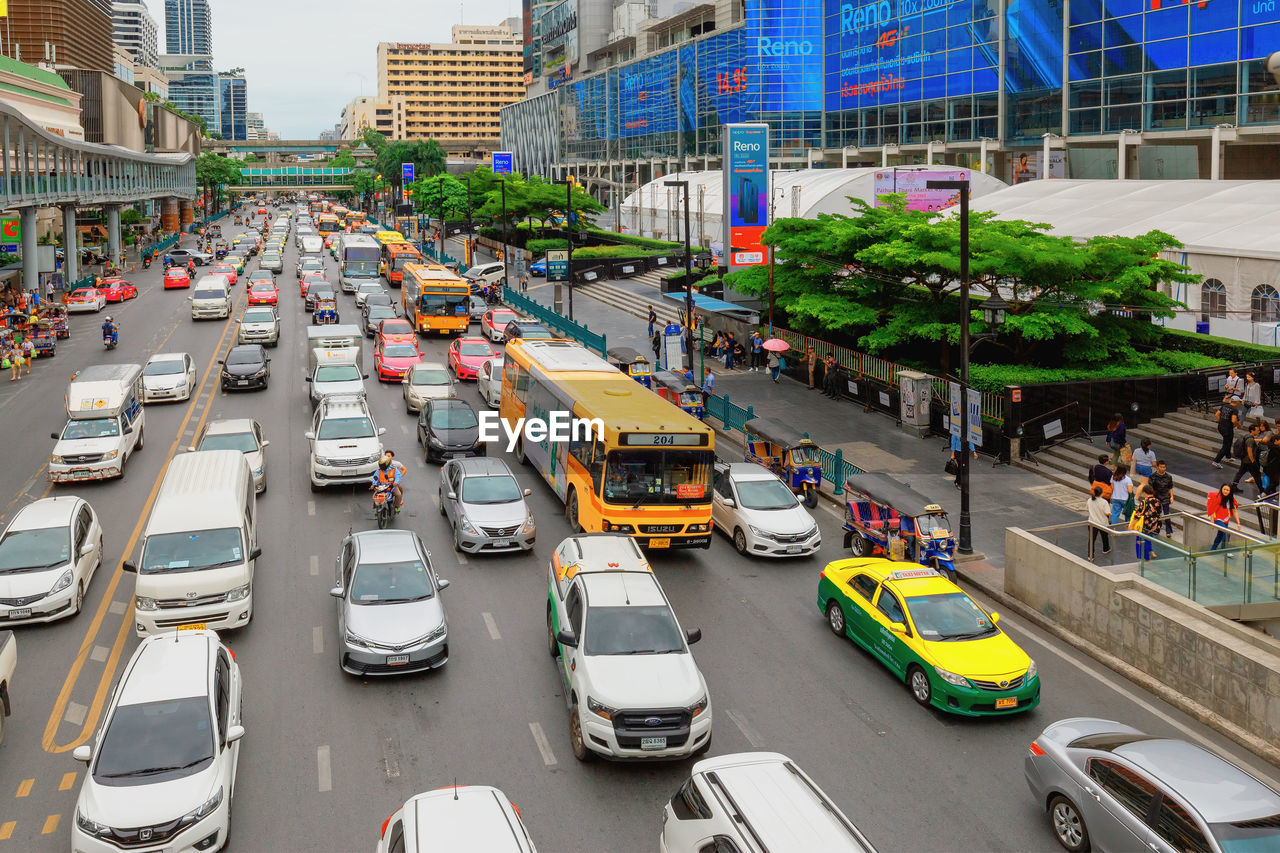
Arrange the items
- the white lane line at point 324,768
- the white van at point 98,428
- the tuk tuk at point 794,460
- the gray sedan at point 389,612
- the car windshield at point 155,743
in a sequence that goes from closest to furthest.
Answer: the car windshield at point 155,743, the white lane line at point 324,768, the gray sedan at point 389,612, the tuk tuk at point 794,460, the white van at point 98,428

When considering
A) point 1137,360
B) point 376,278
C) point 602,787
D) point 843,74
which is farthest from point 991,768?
point 843,74

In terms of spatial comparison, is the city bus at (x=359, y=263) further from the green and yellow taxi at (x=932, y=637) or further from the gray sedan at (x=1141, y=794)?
the gray sedan at (x=1141, y=794)

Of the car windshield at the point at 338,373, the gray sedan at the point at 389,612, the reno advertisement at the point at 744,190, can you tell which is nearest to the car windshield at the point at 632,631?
the gray sedan at the point at 389,612

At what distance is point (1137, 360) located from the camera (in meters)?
32.0

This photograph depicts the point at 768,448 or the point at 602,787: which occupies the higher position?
the point at 768,448

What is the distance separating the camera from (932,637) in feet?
51.3

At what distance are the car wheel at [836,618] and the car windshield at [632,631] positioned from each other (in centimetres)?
403

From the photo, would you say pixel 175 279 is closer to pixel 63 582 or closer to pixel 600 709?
pixel 63 582

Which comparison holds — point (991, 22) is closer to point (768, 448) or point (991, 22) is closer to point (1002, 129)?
point (1002, 129)

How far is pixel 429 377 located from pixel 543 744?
2150cm

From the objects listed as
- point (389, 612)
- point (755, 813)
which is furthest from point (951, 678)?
point (389, 612)

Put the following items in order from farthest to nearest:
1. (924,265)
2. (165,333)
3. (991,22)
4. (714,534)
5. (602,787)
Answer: (991,22) → (165,333) → (924,265) → (714,534) → (602,787)

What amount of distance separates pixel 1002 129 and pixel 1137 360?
3812cm

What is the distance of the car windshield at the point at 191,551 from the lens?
1716cm
